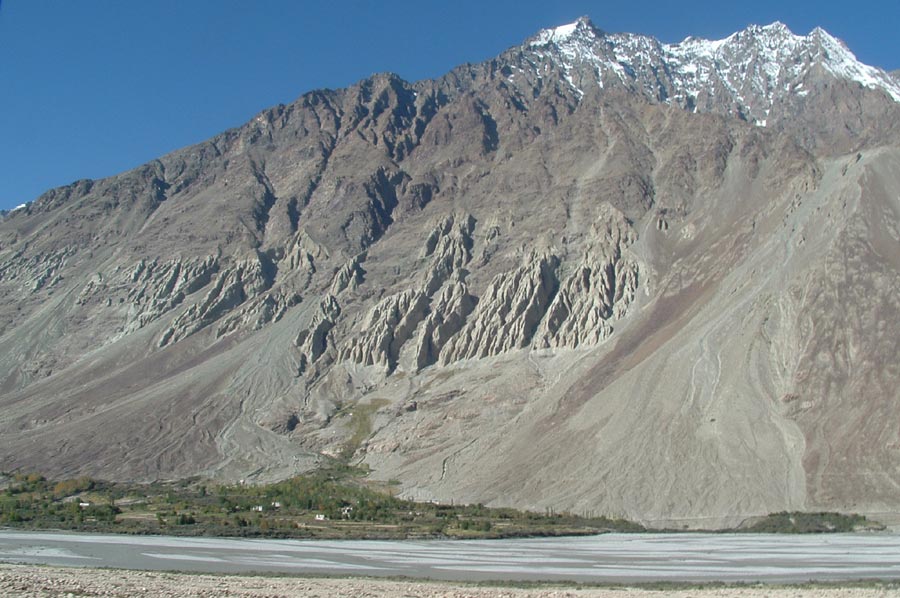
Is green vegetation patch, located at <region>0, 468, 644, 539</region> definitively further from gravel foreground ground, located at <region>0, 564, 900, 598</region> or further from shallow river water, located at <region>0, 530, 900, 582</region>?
gravel foreground ground, located at <region>0, 564, 900, 598</region>

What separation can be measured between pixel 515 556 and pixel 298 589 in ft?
84.2

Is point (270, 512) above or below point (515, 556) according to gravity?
above

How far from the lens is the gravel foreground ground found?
41.1 meters

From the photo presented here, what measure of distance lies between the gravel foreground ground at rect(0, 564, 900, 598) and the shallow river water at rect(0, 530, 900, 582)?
6094mm

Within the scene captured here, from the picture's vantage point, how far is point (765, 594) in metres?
43.0

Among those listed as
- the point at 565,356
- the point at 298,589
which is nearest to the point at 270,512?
the point at 565,356

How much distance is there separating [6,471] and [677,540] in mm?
102705

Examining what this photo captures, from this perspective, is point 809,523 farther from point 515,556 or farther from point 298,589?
point 298,589

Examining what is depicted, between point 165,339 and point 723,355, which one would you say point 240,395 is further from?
point 723,355

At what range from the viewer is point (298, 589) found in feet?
144

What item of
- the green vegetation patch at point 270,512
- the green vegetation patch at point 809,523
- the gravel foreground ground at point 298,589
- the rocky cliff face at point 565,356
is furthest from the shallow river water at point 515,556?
the rocky cliff face at point 565,356

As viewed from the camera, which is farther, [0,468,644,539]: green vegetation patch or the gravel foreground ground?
[0,468,644,539]: green vegetation patch

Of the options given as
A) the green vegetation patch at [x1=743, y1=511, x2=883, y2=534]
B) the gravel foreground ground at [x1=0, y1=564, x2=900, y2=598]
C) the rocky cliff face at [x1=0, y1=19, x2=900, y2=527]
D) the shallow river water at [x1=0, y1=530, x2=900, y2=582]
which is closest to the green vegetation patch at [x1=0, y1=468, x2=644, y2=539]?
the shallow river water at [x1=0, y1=530, x2=900, y2=582]

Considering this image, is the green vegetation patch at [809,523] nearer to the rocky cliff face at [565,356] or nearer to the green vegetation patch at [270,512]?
the rocky cliff face at [565,356]
